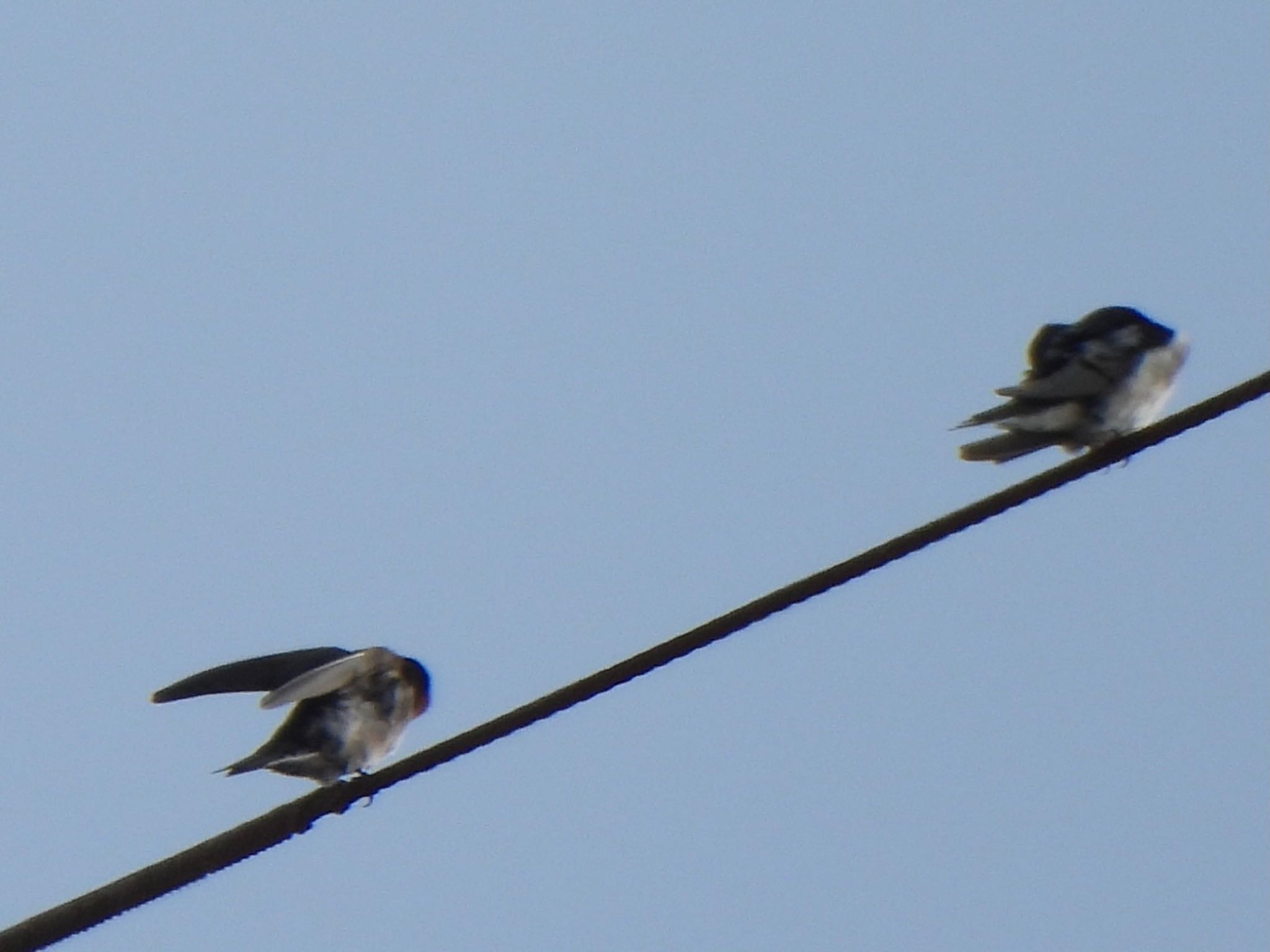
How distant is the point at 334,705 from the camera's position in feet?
22.2

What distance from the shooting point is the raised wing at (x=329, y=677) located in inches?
217

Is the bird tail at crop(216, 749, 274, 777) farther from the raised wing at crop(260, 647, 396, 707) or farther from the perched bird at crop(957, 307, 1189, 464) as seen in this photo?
the perched bird at crop(957, 307, 1189, 464)

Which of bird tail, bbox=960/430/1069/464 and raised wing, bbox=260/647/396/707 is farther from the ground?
bird tail, bbox=960/430/1069/464

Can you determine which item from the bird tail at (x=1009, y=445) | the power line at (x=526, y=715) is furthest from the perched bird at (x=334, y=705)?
the bird tail at (x=1009, y=445)

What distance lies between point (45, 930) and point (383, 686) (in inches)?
161

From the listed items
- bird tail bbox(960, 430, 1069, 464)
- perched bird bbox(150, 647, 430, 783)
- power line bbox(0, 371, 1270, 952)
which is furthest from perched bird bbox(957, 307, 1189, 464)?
perched bird bbox(150, 647, 430, 783)

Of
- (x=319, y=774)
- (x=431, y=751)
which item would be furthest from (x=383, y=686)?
(x=431, y=751)

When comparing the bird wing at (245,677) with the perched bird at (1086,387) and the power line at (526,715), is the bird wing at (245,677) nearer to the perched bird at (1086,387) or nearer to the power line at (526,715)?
the power line at (526,715)

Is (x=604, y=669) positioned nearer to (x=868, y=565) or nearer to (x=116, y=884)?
(x=868, y=565)

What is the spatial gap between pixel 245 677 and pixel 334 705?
938 millimetres

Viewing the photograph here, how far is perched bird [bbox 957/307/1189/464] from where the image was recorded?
21.9 ft

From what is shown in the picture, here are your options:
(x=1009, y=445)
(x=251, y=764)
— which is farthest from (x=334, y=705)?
(x=1009, y=445)

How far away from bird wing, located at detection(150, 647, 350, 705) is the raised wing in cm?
6

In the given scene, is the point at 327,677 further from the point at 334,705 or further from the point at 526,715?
the point at 526,715
